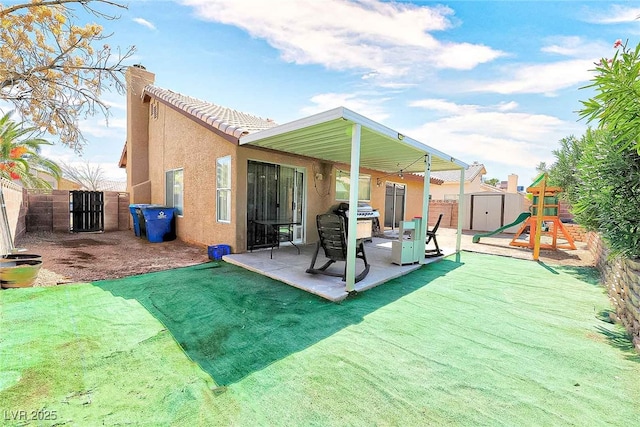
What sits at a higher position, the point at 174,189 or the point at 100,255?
the point at 174,189

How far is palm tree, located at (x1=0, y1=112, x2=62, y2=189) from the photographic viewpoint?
1042 centimetres

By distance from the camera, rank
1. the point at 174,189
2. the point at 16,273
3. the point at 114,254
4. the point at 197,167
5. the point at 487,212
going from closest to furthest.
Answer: the point at 16,273 → the point at 114,254 → the point at 197,167 → the point at 174,189 → the point at 487,212

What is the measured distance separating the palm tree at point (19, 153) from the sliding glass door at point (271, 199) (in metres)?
8.66

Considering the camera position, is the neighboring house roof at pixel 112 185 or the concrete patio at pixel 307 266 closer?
the concrete patio at pixel 307 266

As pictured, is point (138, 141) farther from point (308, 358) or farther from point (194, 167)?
point (308, 358)

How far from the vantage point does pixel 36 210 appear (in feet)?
31.8

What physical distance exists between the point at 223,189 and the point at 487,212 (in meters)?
13.6

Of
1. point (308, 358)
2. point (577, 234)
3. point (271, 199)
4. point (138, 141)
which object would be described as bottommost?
point (308, 358)

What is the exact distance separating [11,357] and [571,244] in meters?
12.1

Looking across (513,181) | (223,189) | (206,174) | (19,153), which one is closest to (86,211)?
(19,153)

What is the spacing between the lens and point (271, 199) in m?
7.56

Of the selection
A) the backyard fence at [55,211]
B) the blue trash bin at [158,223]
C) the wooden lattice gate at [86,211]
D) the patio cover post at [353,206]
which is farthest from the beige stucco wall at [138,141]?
the patio cover post at [353,206]

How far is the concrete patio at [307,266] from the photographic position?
4.36m

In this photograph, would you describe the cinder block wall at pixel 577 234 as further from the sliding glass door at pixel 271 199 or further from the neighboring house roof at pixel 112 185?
the neighboring house roof at pixel 112 185
